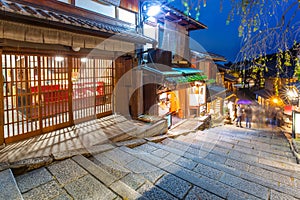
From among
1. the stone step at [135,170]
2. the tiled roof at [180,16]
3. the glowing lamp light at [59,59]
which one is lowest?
the stone step at [135,170]

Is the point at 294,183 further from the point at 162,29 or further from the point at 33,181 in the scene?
the point at 162,29

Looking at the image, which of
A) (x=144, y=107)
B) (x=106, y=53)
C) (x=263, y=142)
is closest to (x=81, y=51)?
(x=106, y=53)

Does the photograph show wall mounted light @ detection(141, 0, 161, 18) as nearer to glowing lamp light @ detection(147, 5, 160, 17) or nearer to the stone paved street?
glowing lamp light @ detection(147, 5, 160, 17)

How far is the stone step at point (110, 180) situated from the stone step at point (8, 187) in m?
1.31

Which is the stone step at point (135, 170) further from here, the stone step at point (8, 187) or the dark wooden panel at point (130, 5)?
the dark wooden panel at point (130, 5)

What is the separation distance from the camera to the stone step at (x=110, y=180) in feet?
Answer: 11.3

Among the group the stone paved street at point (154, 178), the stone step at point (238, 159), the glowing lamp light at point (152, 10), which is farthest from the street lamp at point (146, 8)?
the stone paved street at point (154, 178)

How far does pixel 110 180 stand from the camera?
12.8 feet

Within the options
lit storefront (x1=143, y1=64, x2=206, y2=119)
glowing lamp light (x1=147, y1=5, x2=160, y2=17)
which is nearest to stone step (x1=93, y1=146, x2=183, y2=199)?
lit storefront (x1=143, y1=64, x2=206, y2=119)

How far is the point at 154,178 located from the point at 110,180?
3.18 feet

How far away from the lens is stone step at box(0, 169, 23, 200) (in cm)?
318

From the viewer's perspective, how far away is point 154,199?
3473 millimetres

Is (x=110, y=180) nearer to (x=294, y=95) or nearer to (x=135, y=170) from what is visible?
(x=135, y=170)

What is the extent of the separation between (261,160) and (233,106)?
21.4 meters
